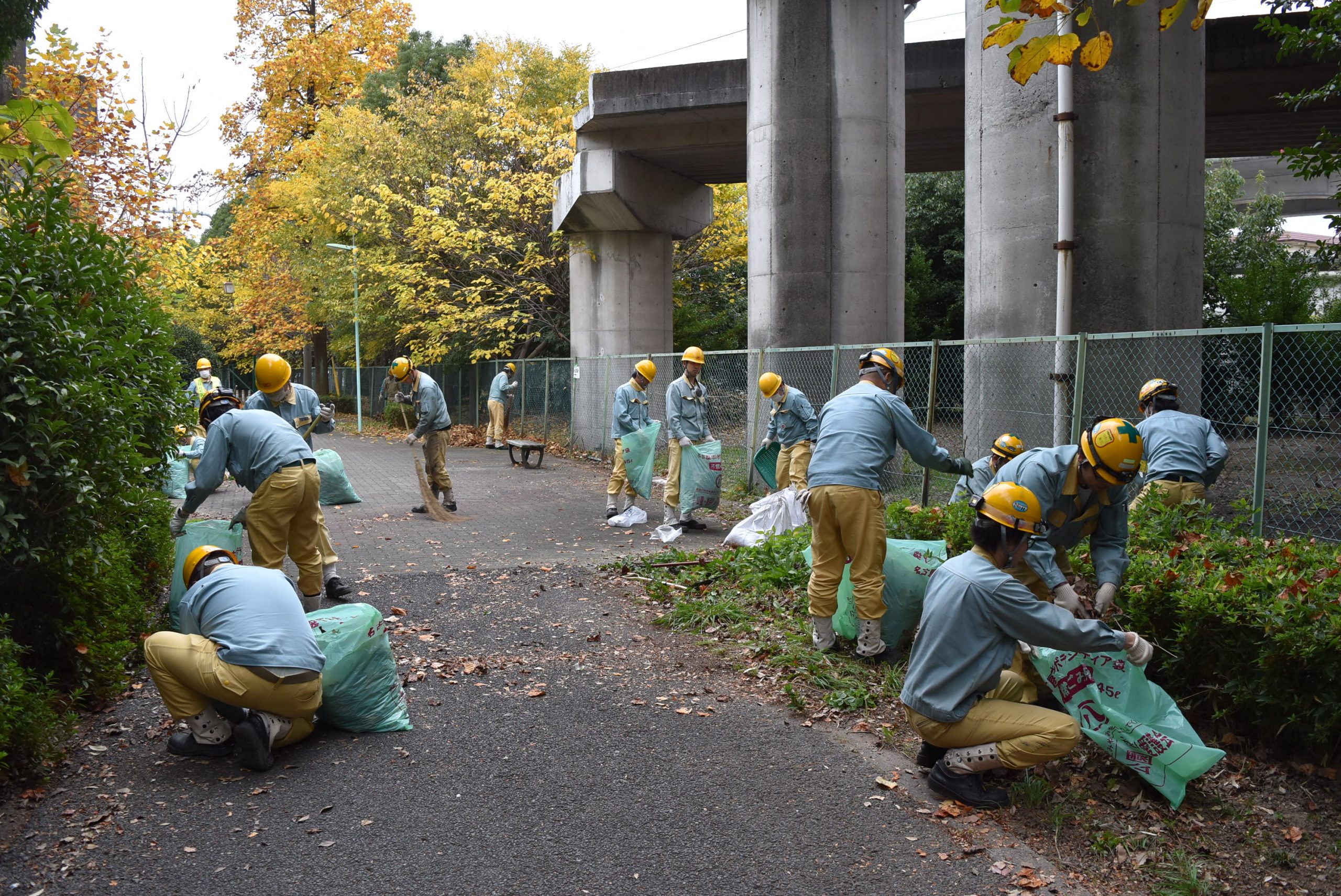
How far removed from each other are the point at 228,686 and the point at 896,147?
1217cm

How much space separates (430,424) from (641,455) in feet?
8.18

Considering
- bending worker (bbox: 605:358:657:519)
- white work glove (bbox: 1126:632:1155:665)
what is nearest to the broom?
bending worker (bbox: 605:358:657:519)

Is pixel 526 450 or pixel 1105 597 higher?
pixel 1105 597

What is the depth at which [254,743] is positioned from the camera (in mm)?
4555

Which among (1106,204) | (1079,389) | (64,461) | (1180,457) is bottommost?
(1180,457)

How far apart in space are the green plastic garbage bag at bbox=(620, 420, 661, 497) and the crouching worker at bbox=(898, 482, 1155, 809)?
7048mm

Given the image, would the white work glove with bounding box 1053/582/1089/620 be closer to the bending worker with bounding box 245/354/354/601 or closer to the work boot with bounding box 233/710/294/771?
the work boot with bounding box 233/710/294/771

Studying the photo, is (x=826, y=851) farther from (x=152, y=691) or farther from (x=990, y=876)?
(x=152, y=691)

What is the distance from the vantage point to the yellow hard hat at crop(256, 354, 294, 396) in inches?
307

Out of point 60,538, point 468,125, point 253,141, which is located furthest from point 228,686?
point 253,141

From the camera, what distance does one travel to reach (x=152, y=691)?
19.2 ft

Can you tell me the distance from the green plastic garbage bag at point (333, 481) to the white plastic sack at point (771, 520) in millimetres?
3252

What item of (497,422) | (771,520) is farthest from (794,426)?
(497,422)

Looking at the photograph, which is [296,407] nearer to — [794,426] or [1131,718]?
[794,426]
